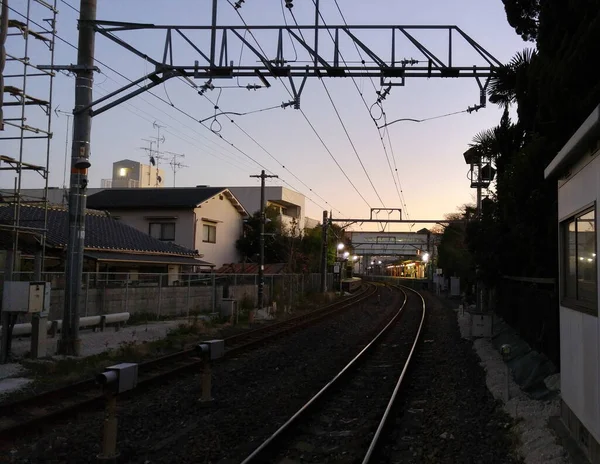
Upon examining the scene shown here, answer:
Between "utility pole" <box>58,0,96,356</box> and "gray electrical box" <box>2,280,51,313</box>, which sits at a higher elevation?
"utility pole" <box>58,0,96,356</box>

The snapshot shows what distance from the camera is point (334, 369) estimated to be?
13.7 meters

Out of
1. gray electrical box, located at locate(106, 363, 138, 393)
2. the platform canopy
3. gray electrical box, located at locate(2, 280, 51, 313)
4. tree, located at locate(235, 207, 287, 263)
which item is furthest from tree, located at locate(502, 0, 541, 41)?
the platform canopy

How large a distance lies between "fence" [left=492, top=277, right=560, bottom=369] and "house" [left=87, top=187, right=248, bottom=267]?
2678 centimetres

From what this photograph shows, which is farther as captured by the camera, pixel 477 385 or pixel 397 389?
pixel 477 385

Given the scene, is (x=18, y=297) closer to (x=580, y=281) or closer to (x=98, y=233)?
(x=580, y=281)

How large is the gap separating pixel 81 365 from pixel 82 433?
507 cm

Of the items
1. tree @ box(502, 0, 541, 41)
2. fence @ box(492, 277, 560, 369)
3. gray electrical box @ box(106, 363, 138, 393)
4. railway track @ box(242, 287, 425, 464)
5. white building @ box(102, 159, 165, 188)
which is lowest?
railway track @ box(242, 287, 425, 464)

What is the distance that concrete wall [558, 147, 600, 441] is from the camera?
5755 millimetres

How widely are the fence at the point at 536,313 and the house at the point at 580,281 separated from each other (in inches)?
103

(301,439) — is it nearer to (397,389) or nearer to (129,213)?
(397,389)

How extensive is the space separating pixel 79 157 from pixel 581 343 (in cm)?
1170

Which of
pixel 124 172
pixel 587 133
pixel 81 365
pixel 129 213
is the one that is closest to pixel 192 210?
pixel 129 213

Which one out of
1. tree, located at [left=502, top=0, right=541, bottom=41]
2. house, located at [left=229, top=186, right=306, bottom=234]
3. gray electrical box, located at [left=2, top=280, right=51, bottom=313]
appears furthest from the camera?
house, located at [left=229, top=186, right=306, bottom=234]

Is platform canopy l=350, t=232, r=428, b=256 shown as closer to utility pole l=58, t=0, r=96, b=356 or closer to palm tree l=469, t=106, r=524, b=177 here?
palm tree l=469, t=106, r=524, b=177
